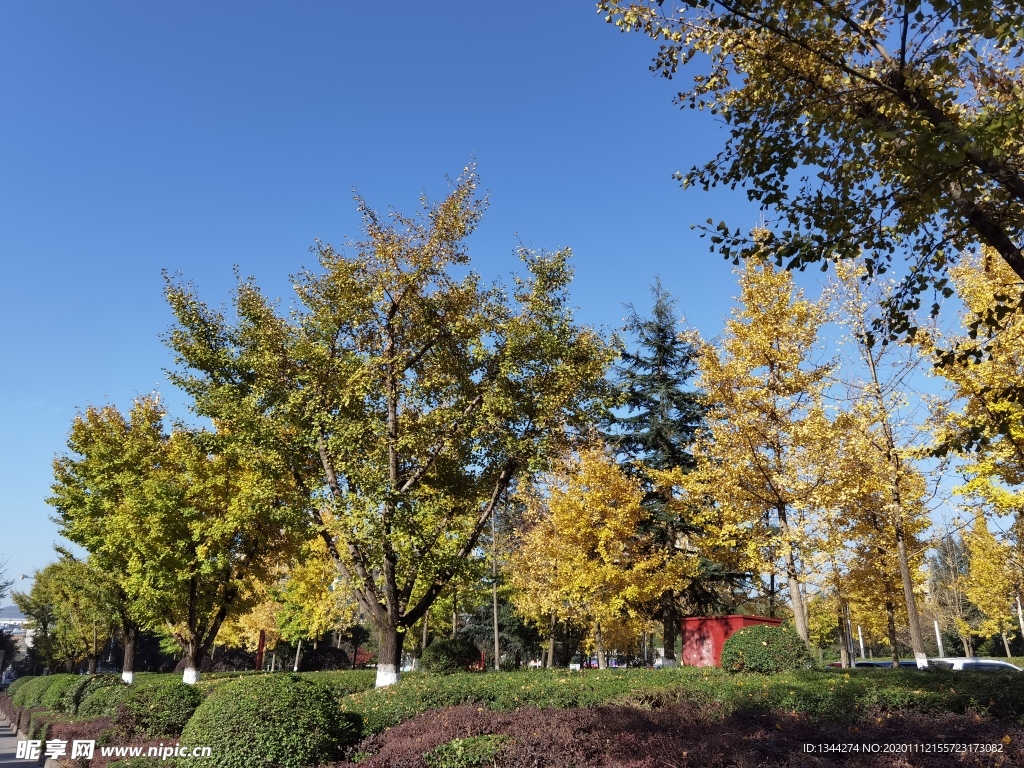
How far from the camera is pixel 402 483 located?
12695mm

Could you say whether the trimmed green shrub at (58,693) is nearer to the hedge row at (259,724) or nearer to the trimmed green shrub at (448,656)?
the hedge row at (259,724)

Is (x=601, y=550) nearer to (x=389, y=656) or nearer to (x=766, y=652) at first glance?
(x=766, y=652)

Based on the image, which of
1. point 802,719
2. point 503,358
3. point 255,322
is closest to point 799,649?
point 802,719

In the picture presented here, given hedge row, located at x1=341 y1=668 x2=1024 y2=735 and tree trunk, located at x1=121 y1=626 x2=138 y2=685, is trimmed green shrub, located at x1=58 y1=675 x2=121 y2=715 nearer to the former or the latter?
tree trunk, located at x1=121 y1=626 x2=138 y2=685

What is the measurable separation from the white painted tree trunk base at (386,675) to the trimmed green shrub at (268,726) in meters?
5.13

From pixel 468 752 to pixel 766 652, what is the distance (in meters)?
8.61

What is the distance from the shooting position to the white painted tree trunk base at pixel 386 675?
38.4ft

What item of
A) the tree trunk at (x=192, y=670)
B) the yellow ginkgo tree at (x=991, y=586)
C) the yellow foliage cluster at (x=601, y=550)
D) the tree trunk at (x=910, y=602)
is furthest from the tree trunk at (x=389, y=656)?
the yellow ginkgo tree at (x=991, y=586)

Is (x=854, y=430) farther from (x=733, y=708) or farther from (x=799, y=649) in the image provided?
(x=733, y=708)

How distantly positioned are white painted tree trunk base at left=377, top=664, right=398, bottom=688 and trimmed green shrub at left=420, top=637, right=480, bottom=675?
4.90 meters

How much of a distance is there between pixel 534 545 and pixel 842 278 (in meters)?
12.8

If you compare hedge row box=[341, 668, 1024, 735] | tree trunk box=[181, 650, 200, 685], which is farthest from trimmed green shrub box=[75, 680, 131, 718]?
hedge row box=[341, 668, 1024, 735]

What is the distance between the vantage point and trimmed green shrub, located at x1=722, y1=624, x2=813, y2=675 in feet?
39.2

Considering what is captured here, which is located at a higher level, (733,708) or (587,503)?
(587,503)
